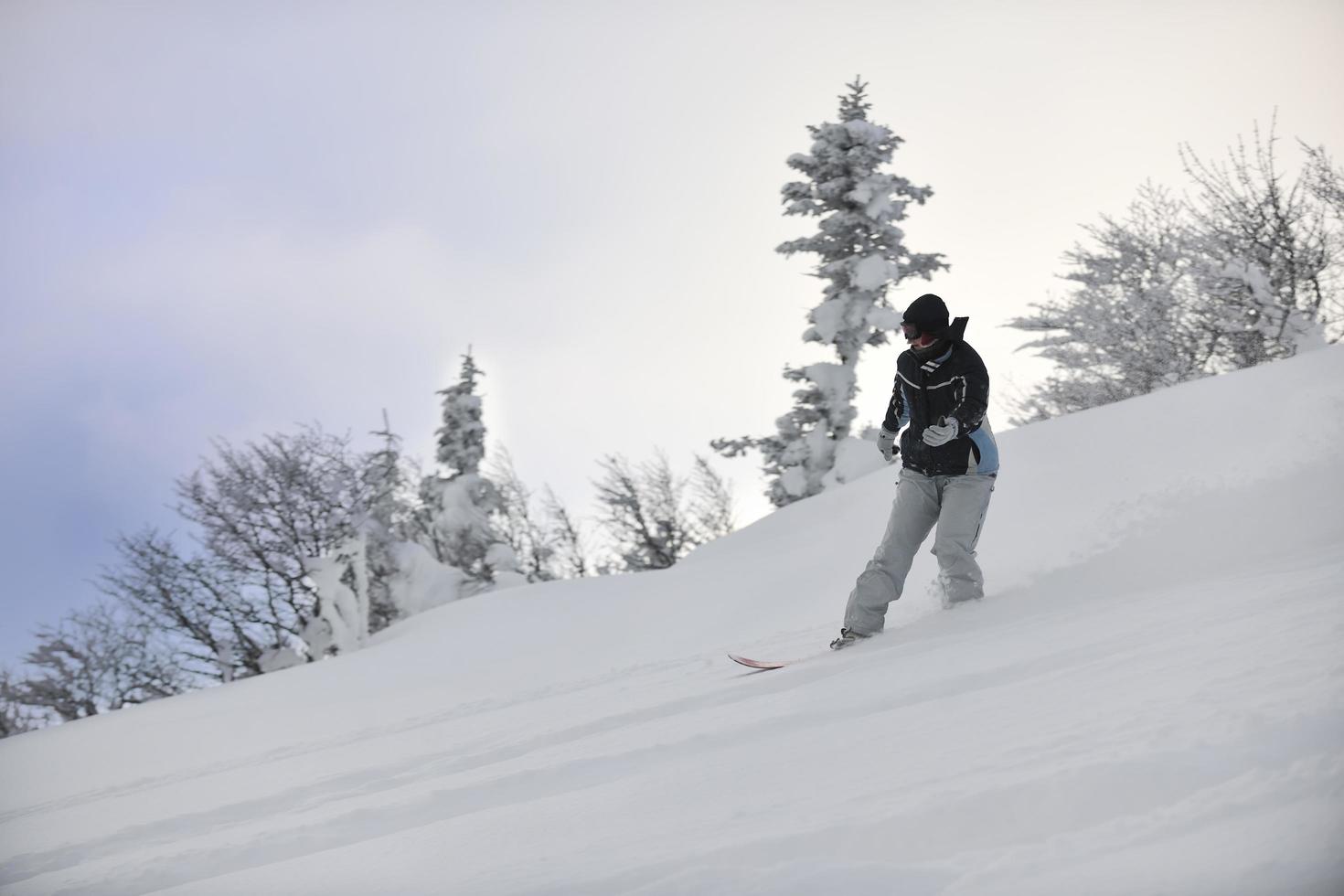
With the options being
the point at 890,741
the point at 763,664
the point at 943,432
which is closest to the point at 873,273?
the point at 943,432

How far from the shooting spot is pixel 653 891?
2.03 m

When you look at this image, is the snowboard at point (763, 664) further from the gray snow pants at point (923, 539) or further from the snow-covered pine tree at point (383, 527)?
the snow-covered pine tree at point (383, 527)

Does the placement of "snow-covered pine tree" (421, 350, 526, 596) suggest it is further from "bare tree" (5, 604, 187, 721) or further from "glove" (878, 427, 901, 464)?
"glove" (878, 427, 901, 464)

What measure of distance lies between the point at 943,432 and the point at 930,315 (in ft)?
2.28

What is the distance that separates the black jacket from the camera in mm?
4754

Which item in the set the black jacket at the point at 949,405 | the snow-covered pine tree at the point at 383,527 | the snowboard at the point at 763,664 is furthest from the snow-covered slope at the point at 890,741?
the snow-covered pine tree at the point at 383,527

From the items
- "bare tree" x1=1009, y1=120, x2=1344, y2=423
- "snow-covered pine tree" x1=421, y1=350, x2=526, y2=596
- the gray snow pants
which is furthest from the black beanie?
"snow-covered pine tree" x1=421, y1=350, x2=526, y2=596

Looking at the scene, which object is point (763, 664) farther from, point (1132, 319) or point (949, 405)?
point (1132, 319)

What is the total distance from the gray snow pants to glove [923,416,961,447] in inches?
17.2

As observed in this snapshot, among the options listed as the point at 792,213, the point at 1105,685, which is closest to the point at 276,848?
the point at 1105,685

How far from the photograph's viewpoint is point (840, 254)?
17781mm

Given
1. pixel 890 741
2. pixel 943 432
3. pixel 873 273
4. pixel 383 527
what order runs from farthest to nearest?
pixel 383 527 < pixel 873 273 < pixel 943 432 < pixel 890 741

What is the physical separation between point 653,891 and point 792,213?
17188mm

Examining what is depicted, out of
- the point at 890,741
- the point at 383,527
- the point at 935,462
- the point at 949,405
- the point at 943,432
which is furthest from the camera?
the point at 383,527
